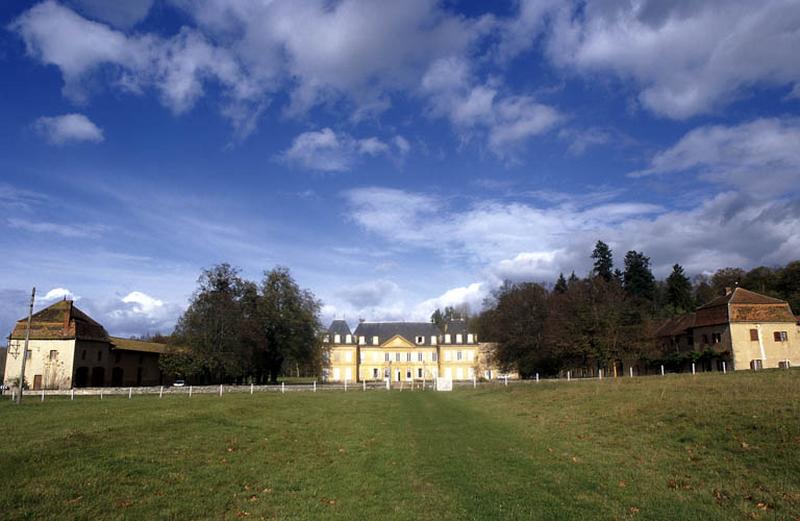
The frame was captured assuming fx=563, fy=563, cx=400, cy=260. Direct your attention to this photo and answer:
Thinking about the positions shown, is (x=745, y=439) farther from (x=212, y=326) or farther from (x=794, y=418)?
→ (x=212, y=326)

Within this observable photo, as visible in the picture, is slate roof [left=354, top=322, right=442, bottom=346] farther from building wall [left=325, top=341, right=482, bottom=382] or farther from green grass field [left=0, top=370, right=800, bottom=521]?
green grass field [left=0, top=370, right=800, bottom=521]

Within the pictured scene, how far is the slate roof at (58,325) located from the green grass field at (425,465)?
44.9m

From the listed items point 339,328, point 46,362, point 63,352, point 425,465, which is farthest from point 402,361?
point 425,465

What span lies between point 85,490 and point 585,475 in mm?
10927

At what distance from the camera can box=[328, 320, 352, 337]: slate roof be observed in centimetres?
10640

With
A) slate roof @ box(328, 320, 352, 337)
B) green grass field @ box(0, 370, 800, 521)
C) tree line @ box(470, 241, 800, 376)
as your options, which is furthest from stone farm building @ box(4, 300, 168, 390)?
tree line @ box(470, 241, 800, 376)

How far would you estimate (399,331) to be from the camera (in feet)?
351

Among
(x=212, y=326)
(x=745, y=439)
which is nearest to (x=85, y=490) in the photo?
(x=745, y=439)

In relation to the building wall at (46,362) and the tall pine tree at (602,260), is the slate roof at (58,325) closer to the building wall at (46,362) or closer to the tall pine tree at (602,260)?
the building wall at (46,362)

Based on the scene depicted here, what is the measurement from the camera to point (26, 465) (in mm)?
12367

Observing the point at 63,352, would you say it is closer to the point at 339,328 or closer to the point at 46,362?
the point at 46,362

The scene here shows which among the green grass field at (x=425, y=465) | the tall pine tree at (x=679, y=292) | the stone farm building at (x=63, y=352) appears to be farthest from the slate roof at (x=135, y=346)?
the tall pine tree at (x=679, y=292)

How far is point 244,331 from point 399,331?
4667 cm

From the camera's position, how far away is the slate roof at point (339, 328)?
106400mm
